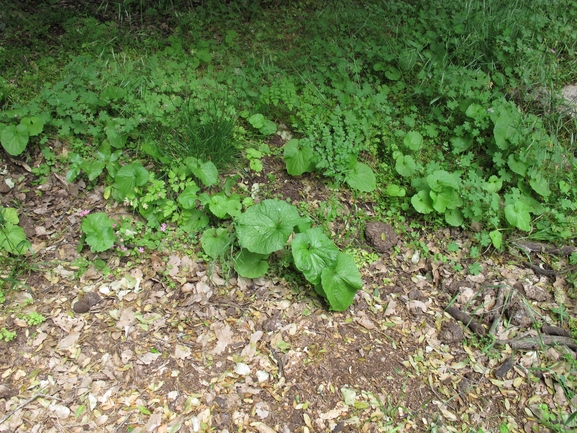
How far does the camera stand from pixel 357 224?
359cm

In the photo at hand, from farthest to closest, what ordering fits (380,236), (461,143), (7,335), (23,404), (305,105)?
1. (461,143)
2. (305,105)
3. (380,236)
4. (7,335)
5. (23,404)

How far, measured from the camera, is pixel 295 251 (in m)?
2.96

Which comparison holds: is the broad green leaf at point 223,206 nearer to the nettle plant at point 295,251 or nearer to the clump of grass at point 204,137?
the nettle plant at point 295,251

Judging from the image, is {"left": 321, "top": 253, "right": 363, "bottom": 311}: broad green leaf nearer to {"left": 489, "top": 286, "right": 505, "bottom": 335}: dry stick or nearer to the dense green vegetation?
the dense green vegetation

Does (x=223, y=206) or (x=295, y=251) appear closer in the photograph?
(x=295, y=251)

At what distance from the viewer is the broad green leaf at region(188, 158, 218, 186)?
3.30 meters

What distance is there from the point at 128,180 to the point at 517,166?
9.96 ft

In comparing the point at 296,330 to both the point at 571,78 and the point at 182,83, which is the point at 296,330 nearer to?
the point at 182,83

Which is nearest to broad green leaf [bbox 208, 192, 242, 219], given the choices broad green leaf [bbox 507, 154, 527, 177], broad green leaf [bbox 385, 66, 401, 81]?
broad green leaf [bbox 385, 66, 401, 81]

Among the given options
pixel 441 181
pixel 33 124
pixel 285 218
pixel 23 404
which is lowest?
pixel 23 404

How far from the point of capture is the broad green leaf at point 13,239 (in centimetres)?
293

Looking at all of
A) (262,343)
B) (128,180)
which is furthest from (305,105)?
(262,343)

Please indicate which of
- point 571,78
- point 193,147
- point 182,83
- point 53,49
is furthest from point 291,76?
point 571,78

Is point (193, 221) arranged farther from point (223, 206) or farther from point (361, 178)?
point (361, 178)
